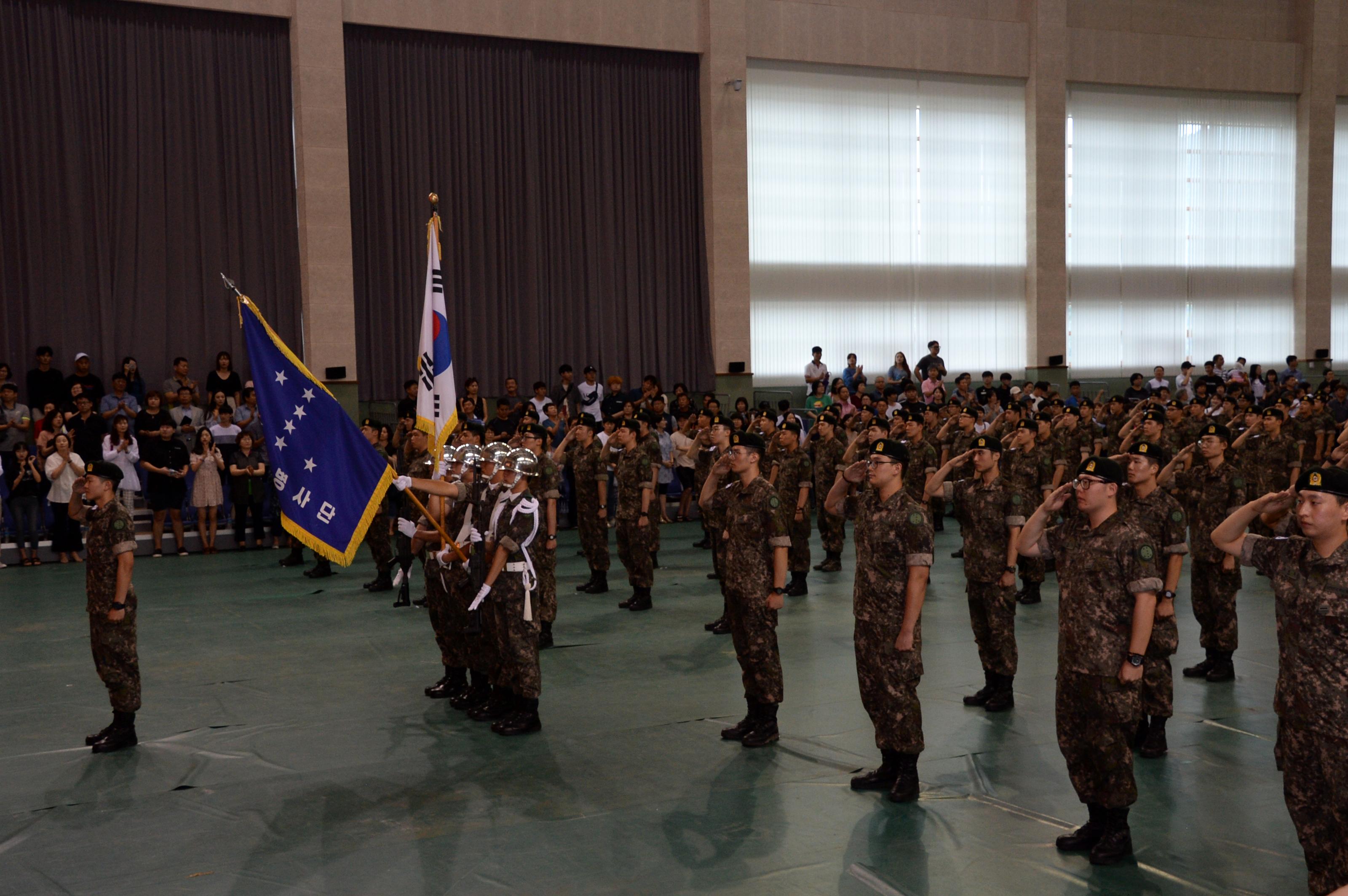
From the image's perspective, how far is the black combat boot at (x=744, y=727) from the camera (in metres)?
7.43

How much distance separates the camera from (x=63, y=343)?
58.7ft

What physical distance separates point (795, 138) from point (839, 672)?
16.1 meters

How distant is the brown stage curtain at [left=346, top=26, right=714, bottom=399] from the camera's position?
65.8 ft

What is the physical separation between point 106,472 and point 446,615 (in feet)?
Answer: 7.74

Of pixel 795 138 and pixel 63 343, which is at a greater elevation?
pixel 795 138

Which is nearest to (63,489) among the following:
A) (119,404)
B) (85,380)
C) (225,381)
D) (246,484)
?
(119,404)

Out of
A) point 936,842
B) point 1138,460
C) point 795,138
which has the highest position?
point 795,138

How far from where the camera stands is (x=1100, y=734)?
17.8 ft

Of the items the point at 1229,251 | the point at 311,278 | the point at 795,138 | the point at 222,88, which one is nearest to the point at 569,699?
the point at 311,278

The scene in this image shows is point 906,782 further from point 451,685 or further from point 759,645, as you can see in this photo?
point 451,685

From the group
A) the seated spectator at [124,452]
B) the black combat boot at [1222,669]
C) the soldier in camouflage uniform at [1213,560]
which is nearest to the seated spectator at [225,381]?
the seated spectator at [124,452]

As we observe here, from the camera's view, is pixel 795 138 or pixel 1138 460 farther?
pixel 795 138

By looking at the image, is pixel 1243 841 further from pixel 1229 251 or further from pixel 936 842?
pixel 1229 251

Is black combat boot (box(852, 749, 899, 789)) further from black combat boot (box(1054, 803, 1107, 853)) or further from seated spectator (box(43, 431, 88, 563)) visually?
seated spectator (box(43, 431, 88, 563))
